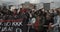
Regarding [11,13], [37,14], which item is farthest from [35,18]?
[11,13]

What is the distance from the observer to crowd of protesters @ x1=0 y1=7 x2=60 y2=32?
69cm

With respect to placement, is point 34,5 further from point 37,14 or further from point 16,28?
point 16,28

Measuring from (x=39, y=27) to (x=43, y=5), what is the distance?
131mm

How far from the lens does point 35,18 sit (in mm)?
715

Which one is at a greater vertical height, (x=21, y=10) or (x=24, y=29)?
(x=21, y=10)

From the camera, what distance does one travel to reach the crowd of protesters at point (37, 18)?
692 millimetres

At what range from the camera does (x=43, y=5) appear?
722 mm

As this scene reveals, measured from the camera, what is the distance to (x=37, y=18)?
714 millimetres

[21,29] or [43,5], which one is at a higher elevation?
[43,5]

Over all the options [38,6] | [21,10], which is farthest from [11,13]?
[38,6]

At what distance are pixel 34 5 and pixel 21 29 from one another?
16 centimetres

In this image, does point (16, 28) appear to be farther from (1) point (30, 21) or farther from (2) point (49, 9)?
(2) point (49, 9)

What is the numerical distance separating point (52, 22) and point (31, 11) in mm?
→ 138

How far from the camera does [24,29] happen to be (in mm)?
709
